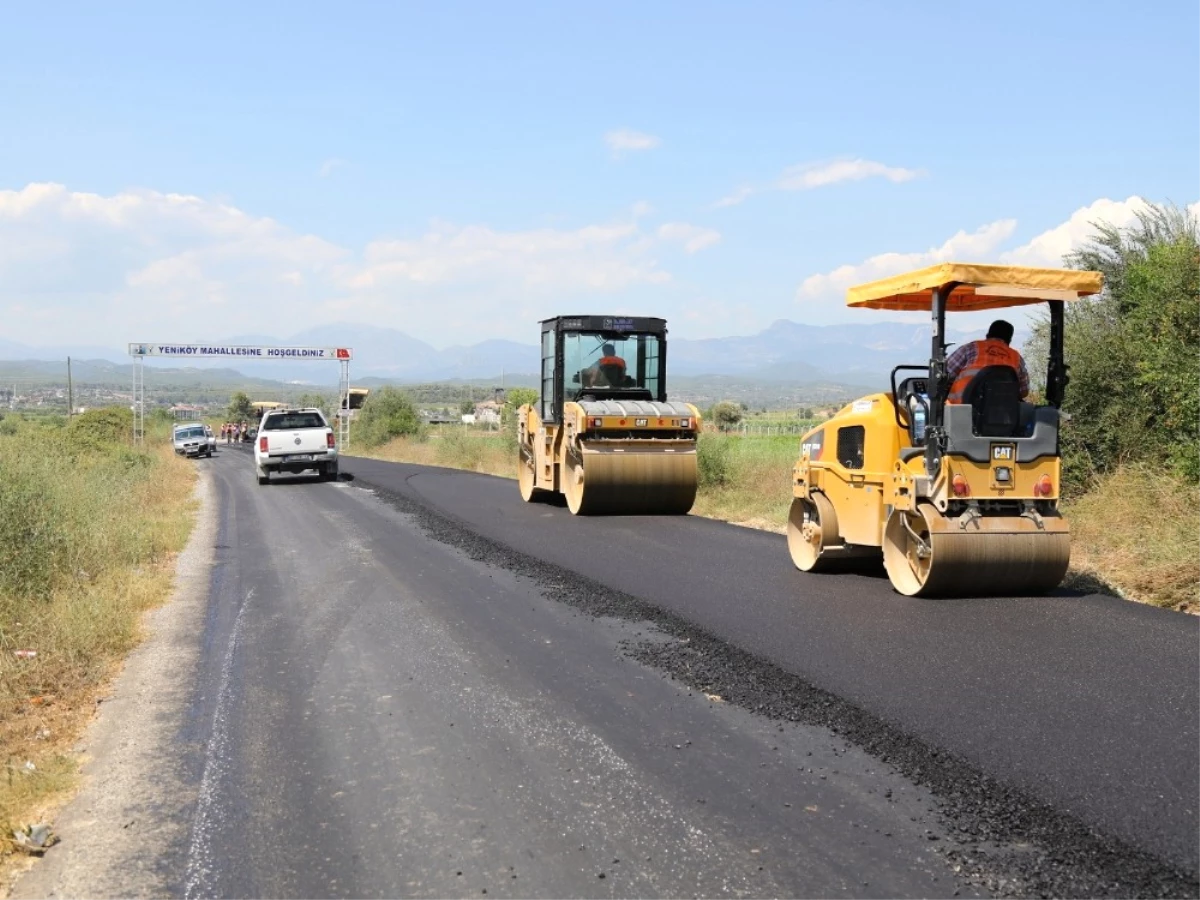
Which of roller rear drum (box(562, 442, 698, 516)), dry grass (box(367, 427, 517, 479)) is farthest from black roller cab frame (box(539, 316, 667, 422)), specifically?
dry grass (box(367, 427, 517, 479))

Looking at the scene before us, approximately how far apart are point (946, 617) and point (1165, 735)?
8.90 feet

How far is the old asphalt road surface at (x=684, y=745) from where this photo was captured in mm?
3904

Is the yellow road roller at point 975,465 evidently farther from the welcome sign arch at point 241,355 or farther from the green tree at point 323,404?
the green tree at point 323,404

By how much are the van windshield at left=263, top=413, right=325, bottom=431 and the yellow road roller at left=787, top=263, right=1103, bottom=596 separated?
19.0m

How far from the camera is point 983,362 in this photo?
852 centimetres

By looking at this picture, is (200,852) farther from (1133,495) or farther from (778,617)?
(1133,495)

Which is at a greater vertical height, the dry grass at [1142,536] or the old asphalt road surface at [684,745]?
the dry grass at [1142,536]

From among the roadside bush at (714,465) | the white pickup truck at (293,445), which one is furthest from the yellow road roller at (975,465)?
the white pickup truck at (293,445)

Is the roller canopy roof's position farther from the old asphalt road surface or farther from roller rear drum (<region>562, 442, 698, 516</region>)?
the old asphalt road surface

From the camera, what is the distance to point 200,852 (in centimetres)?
415

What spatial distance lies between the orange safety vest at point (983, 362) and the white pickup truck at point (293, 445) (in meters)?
18.9

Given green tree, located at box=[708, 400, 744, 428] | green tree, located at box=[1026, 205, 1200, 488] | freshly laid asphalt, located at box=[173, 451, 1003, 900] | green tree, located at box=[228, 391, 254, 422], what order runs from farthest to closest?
green tree, located at box=[228, 391, 254, 422] → green tree, located at box=[708, 400, 744, 428] → green tree, located at box=[1026, 205, 1200, 488] → freshly laid asphalt, located at box=[173, 451, 1003, 900]

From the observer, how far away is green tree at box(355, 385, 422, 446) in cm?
5397

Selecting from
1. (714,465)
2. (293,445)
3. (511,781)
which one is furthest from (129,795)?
(293,445)
